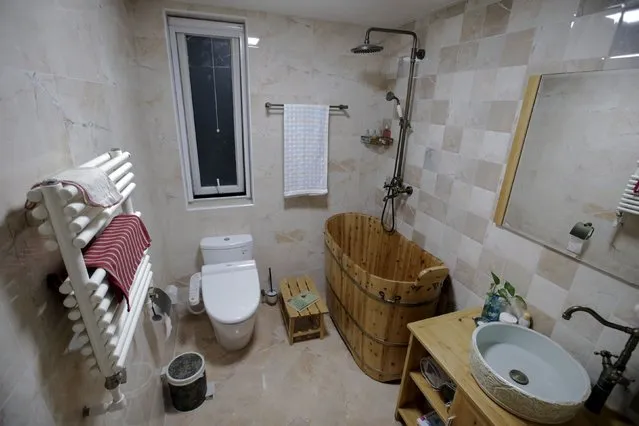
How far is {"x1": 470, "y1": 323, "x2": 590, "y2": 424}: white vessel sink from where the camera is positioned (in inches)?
37.9

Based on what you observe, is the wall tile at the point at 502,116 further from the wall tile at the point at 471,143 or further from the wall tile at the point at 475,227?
the wall tile at the point at 475,227

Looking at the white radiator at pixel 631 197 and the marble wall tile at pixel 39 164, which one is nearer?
the marble wall tile at pixel 39 164

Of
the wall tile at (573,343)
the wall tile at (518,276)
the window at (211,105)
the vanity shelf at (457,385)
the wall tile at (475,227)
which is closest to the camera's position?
the vanity shelf at (457,385)

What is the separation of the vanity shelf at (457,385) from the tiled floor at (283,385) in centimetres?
20

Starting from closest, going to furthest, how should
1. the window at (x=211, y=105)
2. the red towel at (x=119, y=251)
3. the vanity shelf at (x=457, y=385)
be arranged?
1. the red towel at (x=119, y=251)
2. the vanity shelf at (x=457, y=385)
3. the window at (x=211, y=105)

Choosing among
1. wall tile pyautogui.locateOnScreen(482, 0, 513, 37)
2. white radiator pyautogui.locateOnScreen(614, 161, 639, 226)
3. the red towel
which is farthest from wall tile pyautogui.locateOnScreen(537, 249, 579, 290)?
the red towel

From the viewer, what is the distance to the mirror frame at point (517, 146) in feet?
4.26

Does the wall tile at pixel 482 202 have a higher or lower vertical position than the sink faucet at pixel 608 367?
higher

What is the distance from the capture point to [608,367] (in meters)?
1.04

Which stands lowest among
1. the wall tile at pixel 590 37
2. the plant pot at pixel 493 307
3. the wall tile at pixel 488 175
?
the plant pot at pixel 493 307

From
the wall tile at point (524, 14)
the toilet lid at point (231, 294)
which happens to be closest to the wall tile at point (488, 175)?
the wall tile at point (524, 14)

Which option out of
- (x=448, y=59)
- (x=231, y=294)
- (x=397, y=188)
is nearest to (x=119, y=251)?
(x=231, y=294)

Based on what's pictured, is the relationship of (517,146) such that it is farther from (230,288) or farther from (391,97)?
(230,288)

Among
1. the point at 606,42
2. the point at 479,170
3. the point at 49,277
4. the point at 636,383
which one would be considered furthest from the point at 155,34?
the point at 636,383
